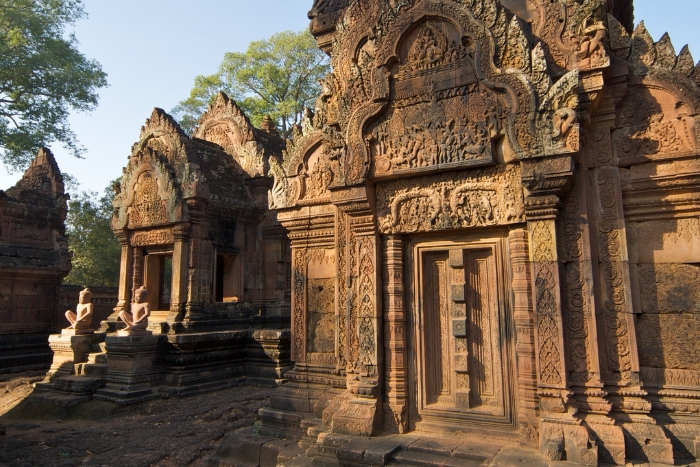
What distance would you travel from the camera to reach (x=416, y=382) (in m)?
5.08

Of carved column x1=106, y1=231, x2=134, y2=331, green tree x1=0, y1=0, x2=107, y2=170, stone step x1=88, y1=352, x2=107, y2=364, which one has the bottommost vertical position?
stone step x1=88, y1=352, x2=107, y2=364

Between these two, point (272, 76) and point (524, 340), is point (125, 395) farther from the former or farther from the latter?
point (272, 76)

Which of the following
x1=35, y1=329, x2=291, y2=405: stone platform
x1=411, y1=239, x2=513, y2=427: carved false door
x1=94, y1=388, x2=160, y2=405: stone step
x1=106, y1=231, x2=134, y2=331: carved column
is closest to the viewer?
x1=411, y1=239, x2=513, y2=427: carved false door

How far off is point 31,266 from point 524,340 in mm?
14458

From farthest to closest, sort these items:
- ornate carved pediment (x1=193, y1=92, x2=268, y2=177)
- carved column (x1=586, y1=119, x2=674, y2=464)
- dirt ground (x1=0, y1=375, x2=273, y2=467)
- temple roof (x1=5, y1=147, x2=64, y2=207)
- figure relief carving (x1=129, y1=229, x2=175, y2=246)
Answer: temple roof (x1=5, y1=147, x2=64, y2=207) → ornate carved pediment (x1=193, y1=92, x2=268, y2=177) → figure relief carving (x1=129, y1=229, x2=175, y2=246) → dirt ground (x1=0, y1=375, x2=273, y2=467) → carved column (x1=586, y1=119, x2=674, y2=464)

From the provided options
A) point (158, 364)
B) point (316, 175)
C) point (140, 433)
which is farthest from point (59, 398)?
point (316, 175)

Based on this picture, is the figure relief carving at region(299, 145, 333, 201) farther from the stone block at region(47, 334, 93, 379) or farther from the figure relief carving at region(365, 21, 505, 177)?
the stone block at region(47, 334, 93, 379)

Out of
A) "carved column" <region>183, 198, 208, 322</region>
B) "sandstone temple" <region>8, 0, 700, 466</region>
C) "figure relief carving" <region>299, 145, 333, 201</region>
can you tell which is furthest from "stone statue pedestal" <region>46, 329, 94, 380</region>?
"figure relief carving" <region>299, 145, 333, 201</region>

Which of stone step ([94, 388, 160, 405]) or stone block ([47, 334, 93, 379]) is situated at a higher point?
stone block ([47, 334, 93, 379])

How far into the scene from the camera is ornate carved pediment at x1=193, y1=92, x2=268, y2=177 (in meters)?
13.6

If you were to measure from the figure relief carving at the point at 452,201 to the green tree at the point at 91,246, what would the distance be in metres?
21.1

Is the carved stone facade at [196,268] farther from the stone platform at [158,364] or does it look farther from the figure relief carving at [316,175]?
the figure relief carving at [316,175]

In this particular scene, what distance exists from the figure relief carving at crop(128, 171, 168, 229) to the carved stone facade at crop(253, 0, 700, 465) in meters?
7.56

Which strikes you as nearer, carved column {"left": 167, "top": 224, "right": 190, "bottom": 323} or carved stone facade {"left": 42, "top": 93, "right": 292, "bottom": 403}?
carved stone facade {"left": 42, "top": 93, "right": 292, "bottom": 403}
